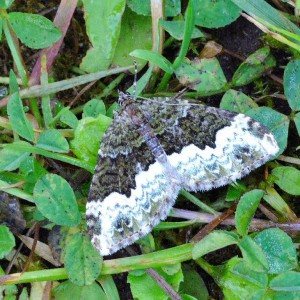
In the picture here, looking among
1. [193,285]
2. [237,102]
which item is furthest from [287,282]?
[237,102]

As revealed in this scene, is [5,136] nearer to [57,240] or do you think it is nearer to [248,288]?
[57,240]

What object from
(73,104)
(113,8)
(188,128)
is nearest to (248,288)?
(188,128)

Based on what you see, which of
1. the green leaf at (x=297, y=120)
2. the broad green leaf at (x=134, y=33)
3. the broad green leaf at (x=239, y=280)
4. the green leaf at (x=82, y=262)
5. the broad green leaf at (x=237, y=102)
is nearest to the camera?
the broad green leaf at (x=239, y=280)

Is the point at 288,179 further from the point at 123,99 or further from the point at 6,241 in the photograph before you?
the point at 6,241

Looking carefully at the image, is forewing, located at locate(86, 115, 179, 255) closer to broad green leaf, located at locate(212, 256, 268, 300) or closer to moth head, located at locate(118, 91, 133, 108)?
moth head, located at locate(118, 91, 133, 108)

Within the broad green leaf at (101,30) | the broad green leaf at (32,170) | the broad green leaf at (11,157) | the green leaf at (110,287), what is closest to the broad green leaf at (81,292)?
the green leaf at (110,287)

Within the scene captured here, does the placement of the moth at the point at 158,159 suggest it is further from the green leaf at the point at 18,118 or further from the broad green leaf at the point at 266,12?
the broad green leaf at the point at 266,12
